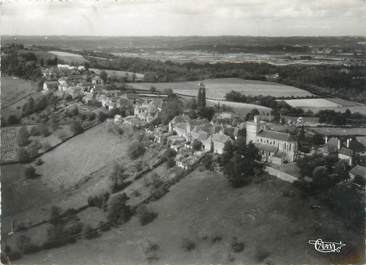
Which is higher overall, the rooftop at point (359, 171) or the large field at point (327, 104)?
the large field at point (327, 104)

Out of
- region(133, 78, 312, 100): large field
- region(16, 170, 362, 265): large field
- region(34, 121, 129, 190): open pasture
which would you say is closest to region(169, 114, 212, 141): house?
region(34, 121, 129, 190): open pasture

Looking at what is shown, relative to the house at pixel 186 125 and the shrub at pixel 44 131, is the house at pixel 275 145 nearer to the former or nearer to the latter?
the house at pixel 186 125

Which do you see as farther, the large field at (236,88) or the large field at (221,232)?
the large field at (236,88)

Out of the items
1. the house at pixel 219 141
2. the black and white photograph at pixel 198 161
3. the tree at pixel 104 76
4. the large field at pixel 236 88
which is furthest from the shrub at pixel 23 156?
the tree at pixel 104 76

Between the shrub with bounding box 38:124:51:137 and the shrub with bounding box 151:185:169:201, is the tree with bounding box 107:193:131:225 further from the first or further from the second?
the shrub with bounding box 38:124:51:137

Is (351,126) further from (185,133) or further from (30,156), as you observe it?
(30,156)

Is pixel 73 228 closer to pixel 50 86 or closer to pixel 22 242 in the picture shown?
pixel 22 242

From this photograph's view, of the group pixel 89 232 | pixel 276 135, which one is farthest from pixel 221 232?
pixel 276 135
